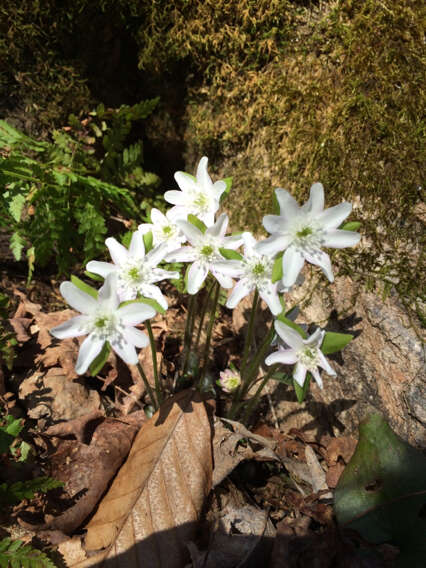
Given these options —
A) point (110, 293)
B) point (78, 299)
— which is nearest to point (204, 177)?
point (110, 293)

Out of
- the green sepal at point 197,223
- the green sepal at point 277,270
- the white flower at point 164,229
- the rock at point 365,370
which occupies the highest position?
the white flower at point 164,229

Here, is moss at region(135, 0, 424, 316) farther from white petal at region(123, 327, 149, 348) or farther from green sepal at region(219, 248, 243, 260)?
white petal at region(123, 327, 149, 348)

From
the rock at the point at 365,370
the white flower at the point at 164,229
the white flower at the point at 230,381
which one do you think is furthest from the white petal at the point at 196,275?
the rock at the point at 365,370

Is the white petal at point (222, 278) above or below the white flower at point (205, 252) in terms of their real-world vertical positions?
below

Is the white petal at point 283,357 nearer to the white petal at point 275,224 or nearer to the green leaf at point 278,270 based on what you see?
the green leaf at point 278,270

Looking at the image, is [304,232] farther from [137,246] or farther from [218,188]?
[137,246]

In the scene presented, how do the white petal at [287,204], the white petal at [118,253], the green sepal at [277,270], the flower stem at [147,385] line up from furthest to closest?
the flower stem at [147,385] < the white petal at [118,253] < the green sepal at [277,270] < the white petal at [287,204]

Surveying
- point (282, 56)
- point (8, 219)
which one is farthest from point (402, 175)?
point (8, 219)
